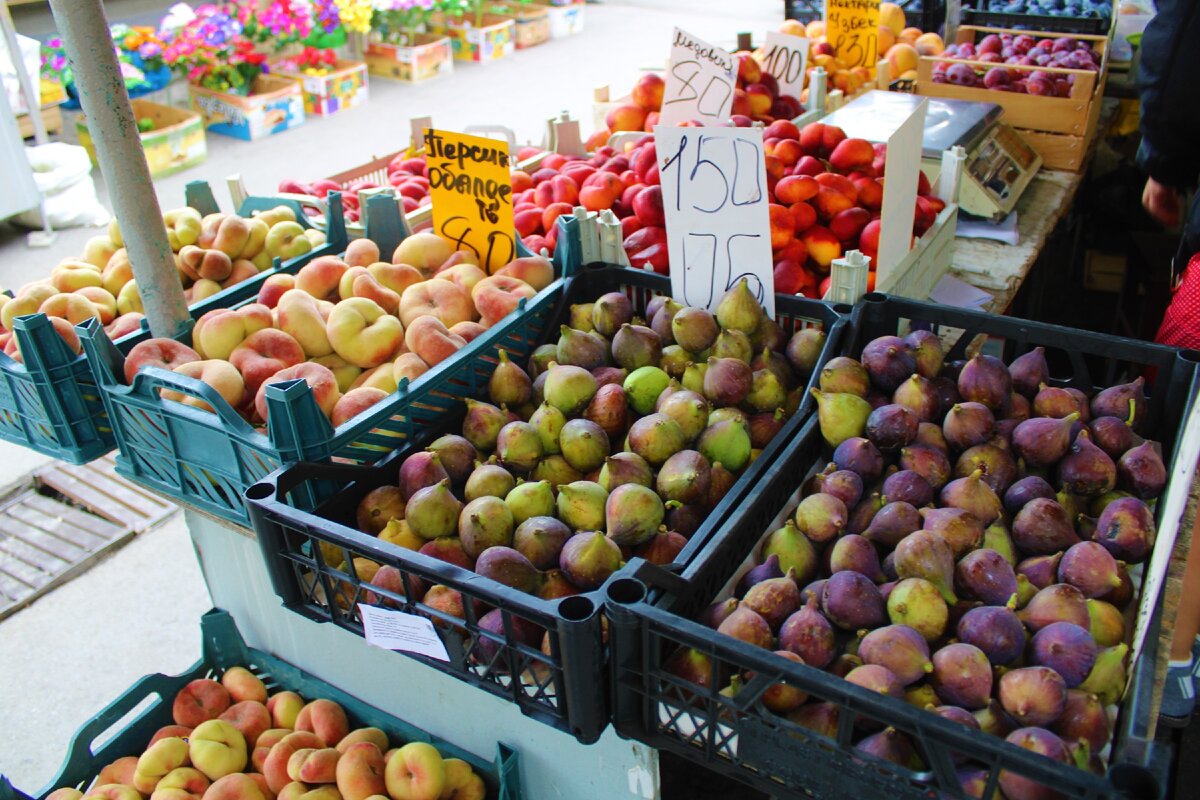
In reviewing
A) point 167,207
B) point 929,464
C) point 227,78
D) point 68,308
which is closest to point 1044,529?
point 929,464

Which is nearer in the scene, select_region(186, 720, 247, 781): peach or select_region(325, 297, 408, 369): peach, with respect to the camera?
select_region(186, 720, 247, 781): peach

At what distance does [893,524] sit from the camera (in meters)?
1.32

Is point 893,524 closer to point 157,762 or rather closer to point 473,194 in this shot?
point 473,194

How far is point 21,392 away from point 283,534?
2.74 feet

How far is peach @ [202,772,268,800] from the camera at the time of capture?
1644 mm

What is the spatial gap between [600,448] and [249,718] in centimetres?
94

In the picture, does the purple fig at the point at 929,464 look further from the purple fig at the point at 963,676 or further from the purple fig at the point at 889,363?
the purple fig at the point at 963,676

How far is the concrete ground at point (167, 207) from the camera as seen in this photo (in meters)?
2.55

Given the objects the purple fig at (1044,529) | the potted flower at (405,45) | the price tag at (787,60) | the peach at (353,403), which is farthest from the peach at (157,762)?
the potted flower at (405,45)

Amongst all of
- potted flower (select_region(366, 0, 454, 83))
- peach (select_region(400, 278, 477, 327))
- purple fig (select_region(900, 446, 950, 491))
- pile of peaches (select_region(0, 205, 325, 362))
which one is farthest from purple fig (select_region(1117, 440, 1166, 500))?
potted flower (select_region(366, 0, 454, 83))

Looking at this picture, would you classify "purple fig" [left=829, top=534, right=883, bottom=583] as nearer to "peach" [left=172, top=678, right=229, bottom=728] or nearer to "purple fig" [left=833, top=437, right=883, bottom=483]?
"purple fig" [left=833, top=437, right=883, bottom=483]

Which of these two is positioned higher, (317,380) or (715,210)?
(715,210)

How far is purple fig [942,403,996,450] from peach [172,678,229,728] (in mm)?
1532

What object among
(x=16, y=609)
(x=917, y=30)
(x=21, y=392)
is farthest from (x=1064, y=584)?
(x=917, y=30)
